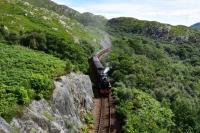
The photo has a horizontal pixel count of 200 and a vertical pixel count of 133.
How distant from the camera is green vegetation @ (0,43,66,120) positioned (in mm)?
34594

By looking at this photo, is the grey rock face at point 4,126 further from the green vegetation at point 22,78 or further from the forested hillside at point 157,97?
the forested hillside at point 157,97

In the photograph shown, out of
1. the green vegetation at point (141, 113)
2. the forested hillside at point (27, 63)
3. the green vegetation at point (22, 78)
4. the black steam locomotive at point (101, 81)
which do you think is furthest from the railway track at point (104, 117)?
the green vegetation at point (22, 78)

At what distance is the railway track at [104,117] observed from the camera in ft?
152

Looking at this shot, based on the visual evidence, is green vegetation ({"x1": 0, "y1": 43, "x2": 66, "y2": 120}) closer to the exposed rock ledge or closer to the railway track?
the exposed rock ledge

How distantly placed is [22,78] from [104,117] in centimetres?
1334

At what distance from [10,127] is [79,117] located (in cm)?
1514

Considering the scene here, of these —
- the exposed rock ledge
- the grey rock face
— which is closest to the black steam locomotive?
the exposed rock ledge

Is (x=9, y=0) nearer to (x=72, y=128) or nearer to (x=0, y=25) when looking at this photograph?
(x=0, y=25)

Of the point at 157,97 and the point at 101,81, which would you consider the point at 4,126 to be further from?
→ the point at 157,97

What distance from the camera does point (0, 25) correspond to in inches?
2837

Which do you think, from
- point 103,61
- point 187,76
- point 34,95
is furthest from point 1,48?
point 187,76

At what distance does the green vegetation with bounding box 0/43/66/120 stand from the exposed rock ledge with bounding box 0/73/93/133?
2.72ft

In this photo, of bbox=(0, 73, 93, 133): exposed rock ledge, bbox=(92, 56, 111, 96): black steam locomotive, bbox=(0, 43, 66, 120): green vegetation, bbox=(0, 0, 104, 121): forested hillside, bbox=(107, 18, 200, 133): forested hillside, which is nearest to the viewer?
bbox=(0, 73, 93, 133): exposed rock ledge

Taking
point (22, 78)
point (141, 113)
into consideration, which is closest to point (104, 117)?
point (141, 113)
